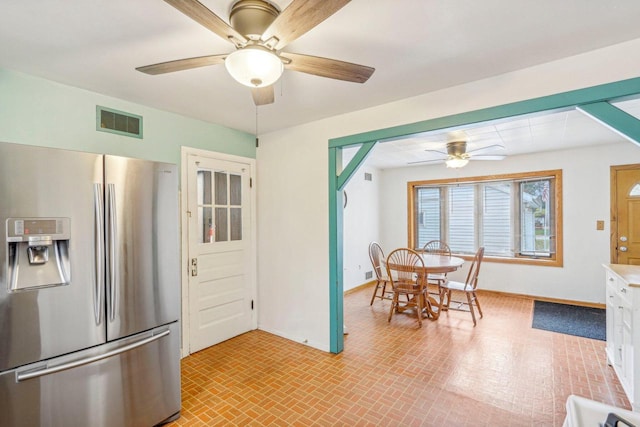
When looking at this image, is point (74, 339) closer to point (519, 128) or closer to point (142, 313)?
point (142, 313)

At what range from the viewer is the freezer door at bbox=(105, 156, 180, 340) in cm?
183

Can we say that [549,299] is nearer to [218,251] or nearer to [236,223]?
[236,223]

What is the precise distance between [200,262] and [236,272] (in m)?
0.49

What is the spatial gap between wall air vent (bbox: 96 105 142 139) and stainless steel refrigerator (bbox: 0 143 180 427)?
3.12 feet

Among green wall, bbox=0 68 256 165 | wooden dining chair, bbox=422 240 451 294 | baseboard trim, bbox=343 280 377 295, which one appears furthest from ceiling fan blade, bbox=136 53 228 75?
wooden dining chair, bbox=422 240 451 294

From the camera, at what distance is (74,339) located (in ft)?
5.49

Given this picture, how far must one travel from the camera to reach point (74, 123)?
2.39 metres

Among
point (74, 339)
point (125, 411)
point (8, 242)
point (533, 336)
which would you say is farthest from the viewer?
point (533, 336)

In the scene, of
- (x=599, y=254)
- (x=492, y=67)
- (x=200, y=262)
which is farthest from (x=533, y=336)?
(x=200, y=262)

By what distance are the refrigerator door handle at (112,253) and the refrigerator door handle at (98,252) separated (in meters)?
0.04

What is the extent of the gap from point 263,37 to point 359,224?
4533 millimetres

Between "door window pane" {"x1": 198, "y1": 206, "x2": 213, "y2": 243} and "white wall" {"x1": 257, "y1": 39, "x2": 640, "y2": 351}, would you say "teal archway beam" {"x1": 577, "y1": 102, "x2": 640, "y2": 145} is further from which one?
"door window pane" {"x1": 198, "y1": 206, "x2": 213, "y2": 243}

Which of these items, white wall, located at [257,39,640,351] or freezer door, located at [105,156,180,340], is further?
white wall, located at [257,39,640,351]

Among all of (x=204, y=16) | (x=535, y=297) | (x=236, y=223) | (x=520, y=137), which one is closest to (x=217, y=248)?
(x=236, y=223)
